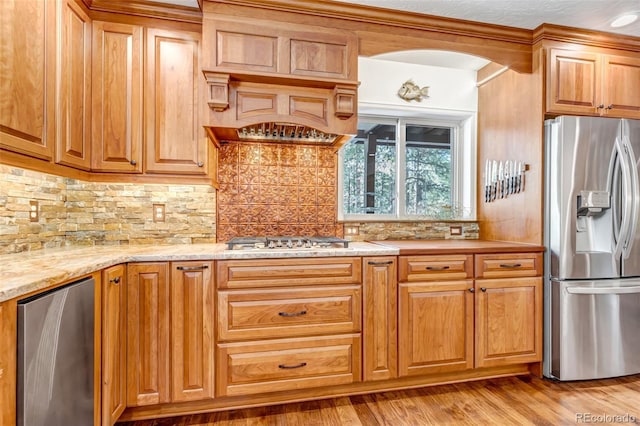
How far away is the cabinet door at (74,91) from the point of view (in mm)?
1838

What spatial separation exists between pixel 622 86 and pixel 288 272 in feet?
9.27

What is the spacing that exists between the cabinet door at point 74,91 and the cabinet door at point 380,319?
5.88 ft

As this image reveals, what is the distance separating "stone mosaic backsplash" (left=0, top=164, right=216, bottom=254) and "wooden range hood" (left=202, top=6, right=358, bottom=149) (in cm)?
56

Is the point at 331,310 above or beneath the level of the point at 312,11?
beneath

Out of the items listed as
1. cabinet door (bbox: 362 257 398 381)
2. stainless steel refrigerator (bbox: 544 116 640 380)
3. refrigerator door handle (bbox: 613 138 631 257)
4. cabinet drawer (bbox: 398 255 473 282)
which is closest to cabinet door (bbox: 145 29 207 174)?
cabinet door (bbox: 362 257 398 381)

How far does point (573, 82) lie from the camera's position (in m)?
2.50

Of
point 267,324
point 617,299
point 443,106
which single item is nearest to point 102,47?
point 267,324

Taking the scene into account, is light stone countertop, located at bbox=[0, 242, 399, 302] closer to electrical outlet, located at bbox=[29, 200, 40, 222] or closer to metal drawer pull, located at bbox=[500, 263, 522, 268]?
electrical outlet, located at bbox=[29, 200, 40, 222]

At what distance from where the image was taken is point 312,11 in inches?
86.5

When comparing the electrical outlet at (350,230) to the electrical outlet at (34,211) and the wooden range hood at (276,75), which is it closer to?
the wooden range hood at (276,75)

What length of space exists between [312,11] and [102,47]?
132 centimetres

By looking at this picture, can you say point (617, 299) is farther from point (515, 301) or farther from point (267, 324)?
point (267, 324)

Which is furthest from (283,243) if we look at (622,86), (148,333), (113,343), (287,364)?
(622,86)

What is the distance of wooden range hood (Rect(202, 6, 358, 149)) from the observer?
210cm
